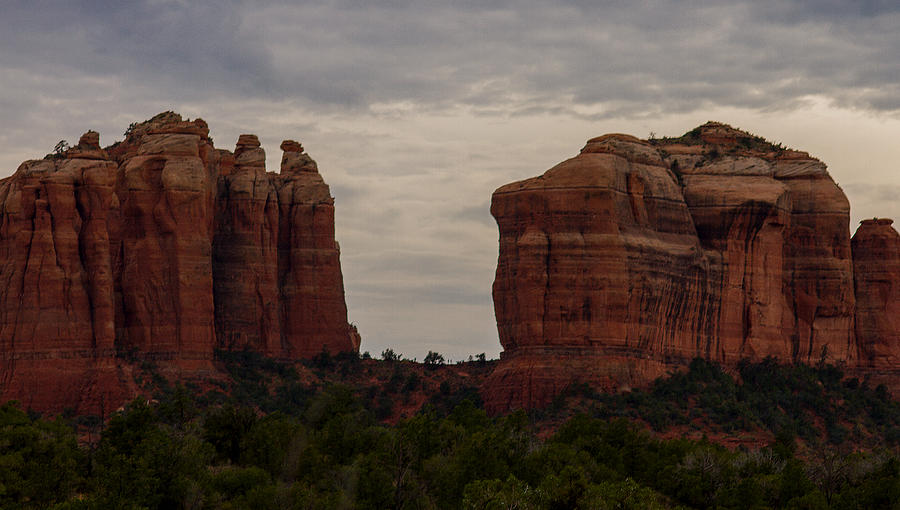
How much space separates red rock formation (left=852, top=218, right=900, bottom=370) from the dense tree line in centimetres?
3571

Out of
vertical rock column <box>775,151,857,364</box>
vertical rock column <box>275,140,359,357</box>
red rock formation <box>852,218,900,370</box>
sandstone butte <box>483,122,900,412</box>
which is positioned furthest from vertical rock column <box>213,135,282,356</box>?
red rock formation <box>852,218,900,370</box>

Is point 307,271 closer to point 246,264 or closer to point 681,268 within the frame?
point 246,264

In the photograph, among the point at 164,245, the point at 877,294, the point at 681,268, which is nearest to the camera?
the point at 164,245

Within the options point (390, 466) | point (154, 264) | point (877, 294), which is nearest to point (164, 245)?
point (154, 264)

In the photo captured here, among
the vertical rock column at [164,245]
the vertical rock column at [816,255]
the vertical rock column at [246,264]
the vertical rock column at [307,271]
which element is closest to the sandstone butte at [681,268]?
the vertical rock column at [816,255]

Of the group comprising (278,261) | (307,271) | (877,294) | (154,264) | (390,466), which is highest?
(278,261)

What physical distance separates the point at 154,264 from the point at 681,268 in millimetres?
38326

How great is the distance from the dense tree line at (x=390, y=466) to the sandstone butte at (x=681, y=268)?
15745 millimetres

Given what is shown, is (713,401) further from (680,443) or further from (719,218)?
(680,443)

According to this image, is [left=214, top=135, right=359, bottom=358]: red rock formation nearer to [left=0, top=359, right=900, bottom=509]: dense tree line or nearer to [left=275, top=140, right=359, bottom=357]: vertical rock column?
[left=275, top=140, right=359, bottom=357]: vertical rock column

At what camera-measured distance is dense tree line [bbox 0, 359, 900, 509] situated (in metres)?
115

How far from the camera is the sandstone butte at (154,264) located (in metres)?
160

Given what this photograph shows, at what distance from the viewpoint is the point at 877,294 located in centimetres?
18950

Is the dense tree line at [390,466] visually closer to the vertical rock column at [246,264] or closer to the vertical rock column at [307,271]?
the vertical rock column at [246,264]
